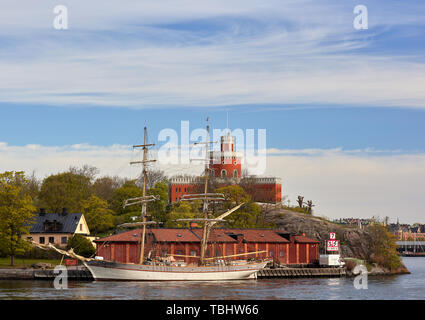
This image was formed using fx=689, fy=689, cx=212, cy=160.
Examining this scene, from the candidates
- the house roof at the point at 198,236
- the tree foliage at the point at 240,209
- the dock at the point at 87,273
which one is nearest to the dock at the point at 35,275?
the dock at the point at 87,273

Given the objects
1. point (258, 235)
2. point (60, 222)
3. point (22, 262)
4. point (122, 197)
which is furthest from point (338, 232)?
point (22, 262)

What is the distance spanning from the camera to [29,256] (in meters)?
88.4

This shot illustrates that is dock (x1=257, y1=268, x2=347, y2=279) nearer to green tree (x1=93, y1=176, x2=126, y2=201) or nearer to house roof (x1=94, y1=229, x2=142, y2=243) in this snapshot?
house roof (x1=94, y1=229, x2=142, y2=243)

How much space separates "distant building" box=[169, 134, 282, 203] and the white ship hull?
46883 millimetres

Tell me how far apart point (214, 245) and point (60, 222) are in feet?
78.6

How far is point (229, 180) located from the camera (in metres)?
136

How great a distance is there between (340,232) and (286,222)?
917 centimetres

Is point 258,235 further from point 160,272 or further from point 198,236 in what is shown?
point 160,272

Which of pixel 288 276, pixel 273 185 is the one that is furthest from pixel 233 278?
pixel 273 185

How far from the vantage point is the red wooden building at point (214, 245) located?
81000 millimetres

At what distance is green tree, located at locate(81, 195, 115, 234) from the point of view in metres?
103

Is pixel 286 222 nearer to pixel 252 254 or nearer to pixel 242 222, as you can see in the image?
pixel 242 222

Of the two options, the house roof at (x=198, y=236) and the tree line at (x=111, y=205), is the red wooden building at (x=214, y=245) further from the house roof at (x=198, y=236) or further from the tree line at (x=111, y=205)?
the tree line at (x=111, y=205)

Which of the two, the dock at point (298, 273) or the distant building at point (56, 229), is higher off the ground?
the distant building at point (56, 229)
